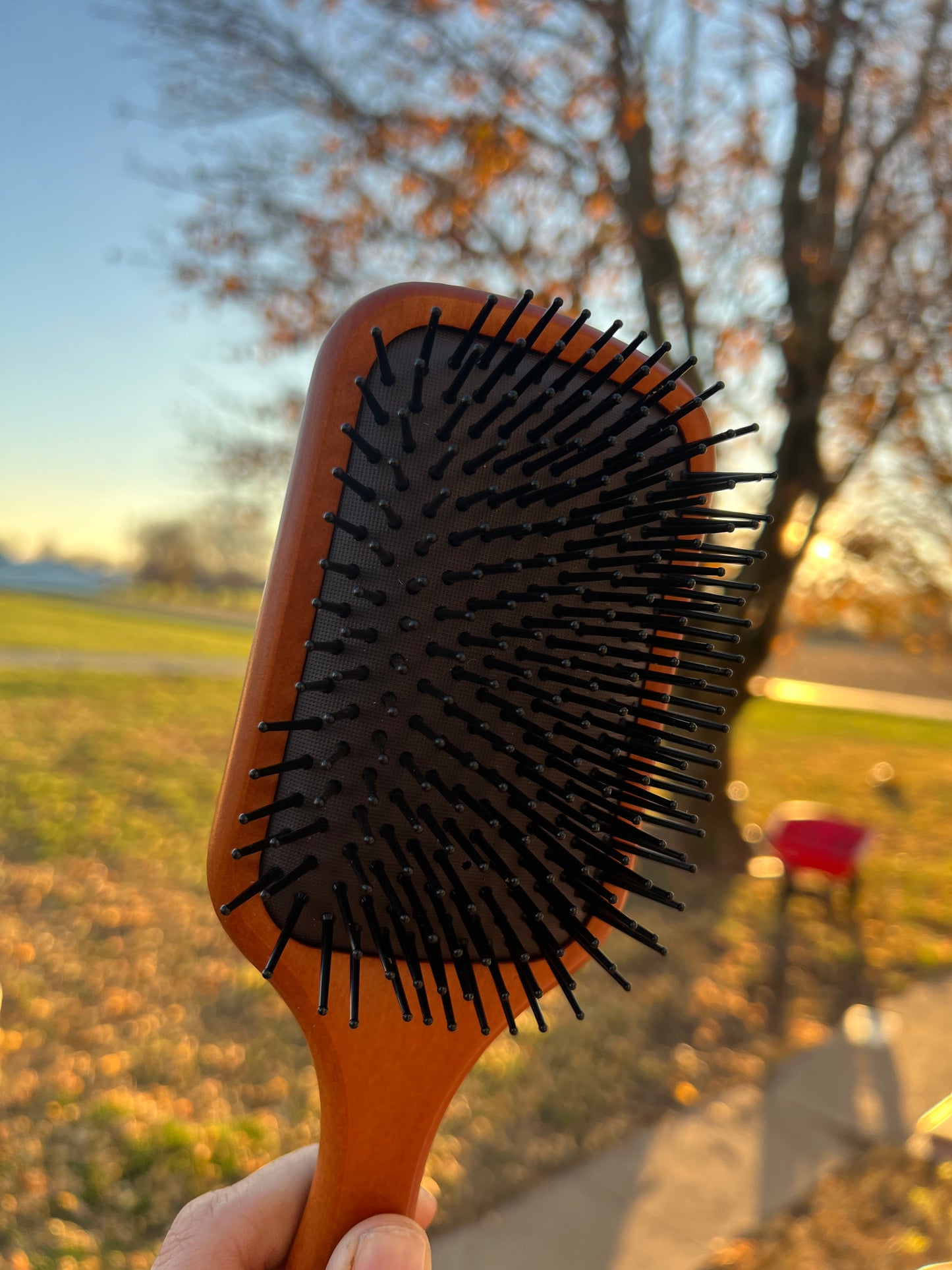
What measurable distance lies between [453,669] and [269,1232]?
84 centimetres

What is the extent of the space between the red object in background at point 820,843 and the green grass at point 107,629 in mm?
13268

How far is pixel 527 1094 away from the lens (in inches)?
148

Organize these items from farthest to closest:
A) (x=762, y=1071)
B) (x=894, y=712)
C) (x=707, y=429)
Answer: (x=894, y=712) < (x=762, y=1071) < (x=707, y=429)

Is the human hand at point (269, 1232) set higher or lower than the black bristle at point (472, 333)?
lower

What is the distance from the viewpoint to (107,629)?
27.5 meters

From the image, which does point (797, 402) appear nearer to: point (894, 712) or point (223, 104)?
point (223, 104)

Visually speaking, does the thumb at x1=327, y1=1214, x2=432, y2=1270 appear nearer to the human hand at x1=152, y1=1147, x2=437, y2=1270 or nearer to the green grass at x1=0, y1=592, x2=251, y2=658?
the human hand at x1=152, y1=1147, x2=437, y2=1270

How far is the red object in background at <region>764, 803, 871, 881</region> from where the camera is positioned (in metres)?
6.11

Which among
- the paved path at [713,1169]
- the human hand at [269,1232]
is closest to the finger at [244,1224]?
the human hand at [269,1232]

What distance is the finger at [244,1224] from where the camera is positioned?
1245mm

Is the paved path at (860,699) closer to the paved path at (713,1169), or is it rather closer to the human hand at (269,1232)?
the paved path at (713,1169)

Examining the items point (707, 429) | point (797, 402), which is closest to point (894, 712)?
point (797, 402)

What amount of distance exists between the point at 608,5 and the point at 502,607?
6316 millimetres

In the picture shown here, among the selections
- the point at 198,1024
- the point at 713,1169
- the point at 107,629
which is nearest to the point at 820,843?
the point at 713,1169
